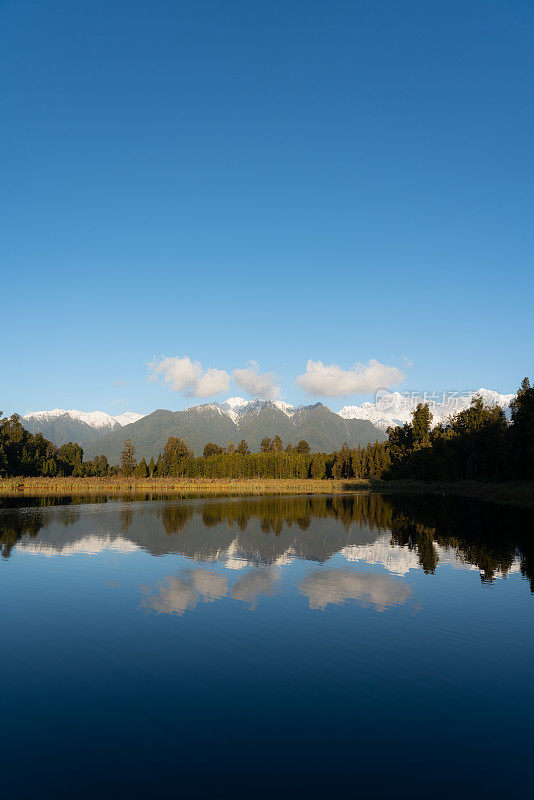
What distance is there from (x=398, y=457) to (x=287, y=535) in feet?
373

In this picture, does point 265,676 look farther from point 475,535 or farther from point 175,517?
point 175,517

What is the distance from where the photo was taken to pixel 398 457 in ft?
470

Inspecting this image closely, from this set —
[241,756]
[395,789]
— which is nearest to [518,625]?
[395,789]

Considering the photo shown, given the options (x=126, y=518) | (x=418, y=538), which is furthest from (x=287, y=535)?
(x=126, y=518)

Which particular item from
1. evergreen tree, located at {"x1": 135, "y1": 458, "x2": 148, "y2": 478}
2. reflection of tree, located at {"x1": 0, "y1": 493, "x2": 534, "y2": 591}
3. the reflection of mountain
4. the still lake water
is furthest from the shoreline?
the still lake water

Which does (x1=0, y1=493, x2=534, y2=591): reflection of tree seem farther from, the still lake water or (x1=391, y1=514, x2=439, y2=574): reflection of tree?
the still lake water

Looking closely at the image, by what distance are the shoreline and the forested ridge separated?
229 inches

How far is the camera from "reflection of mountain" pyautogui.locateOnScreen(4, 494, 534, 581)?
2702 centimetres

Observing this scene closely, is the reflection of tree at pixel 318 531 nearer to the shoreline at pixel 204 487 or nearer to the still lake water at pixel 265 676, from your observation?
the still lake water at pixel 265 676

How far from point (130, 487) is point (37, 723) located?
103m

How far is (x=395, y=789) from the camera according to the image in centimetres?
790

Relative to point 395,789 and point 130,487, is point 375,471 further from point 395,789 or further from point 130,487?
point 395,789

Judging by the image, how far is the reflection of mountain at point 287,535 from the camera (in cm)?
2702

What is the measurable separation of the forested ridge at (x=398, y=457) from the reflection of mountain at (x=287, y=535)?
3742 cm
